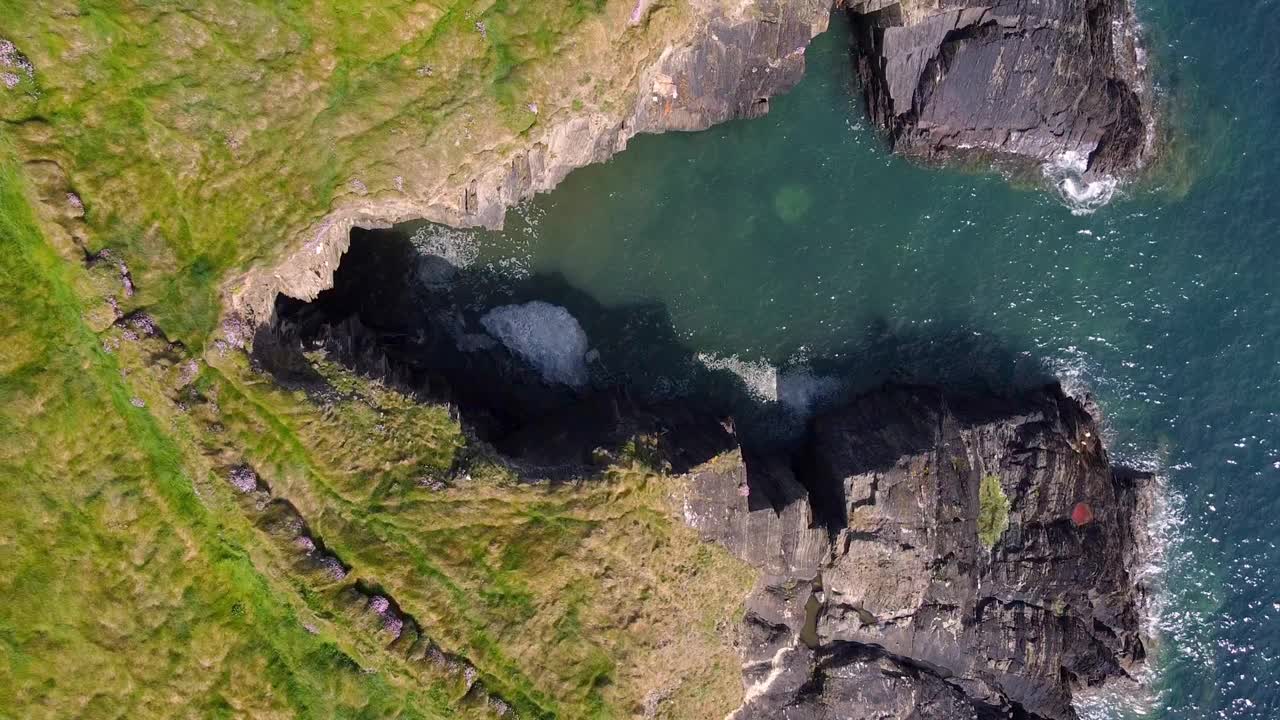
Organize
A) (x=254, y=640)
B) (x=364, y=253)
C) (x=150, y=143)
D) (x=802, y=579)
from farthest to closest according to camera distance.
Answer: (x=364, y=253) < (x=802, y=579) < (x=254, y=640) < (x=150, y=143)

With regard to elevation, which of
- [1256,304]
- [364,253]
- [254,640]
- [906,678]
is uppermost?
[1256,304]

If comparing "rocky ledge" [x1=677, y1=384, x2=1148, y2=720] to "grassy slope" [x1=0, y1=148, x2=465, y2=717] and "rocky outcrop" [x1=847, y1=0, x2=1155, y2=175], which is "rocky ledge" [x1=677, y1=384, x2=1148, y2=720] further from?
"grassy slope" [x1=0, y1=148, x2=465, y2=717]

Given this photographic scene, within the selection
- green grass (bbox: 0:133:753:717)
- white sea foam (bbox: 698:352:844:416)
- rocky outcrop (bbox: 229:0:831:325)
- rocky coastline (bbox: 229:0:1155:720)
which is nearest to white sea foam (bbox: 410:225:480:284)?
rocky coastline (bbox: 229:0:1155:720)

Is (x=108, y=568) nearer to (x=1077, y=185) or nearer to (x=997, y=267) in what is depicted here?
(x=997, y=267)

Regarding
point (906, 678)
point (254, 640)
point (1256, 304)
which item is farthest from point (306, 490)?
point (1256, 304)

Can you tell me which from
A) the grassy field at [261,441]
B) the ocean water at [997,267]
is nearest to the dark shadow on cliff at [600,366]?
the ocean water at [997,267]

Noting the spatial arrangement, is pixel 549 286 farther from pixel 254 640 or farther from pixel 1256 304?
pixel 1256 304

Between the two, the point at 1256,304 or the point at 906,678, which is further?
the point at 1256,304
